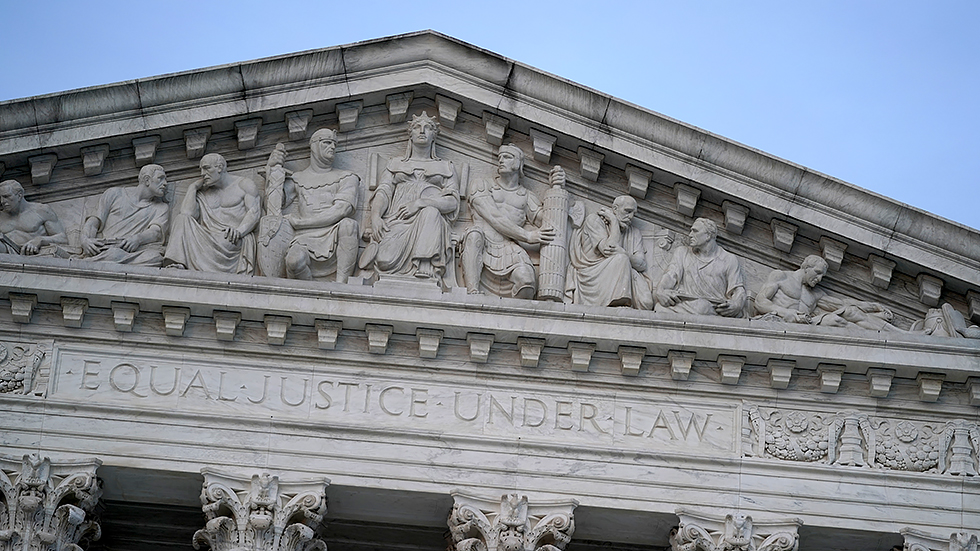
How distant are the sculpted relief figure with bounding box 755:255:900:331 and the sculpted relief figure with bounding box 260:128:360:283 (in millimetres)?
4636

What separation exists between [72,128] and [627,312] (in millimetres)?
6463

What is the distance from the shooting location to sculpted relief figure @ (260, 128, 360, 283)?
19219 millimetres

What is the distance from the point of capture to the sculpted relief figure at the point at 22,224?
1909cm

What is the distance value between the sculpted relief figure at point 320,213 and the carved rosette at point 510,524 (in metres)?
2.90

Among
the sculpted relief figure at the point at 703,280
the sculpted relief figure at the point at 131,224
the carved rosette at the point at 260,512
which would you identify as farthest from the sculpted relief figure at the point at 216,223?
the sculpted relief figure at the point at 703,280

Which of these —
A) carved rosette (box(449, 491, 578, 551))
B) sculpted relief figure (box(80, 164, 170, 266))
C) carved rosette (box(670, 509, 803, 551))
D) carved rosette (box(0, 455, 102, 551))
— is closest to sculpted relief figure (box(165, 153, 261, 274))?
sculpted relief figure (box(80, 164, 170, 266))

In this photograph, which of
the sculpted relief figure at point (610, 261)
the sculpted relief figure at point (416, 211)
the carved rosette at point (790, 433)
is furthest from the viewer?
the sculpted relief figure at point (610, 261)

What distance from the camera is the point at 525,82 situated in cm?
1995

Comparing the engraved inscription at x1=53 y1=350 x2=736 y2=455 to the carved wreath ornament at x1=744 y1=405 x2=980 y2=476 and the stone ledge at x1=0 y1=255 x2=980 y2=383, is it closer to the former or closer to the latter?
the carved wreath ornament at x1=744 y1=405 x2=980 y2=476

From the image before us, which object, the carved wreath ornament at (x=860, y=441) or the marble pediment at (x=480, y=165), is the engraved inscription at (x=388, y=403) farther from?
the marble pediment at (x=480, y=165)

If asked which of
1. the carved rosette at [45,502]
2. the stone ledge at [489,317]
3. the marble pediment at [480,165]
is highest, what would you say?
the marble pediment at [480,165]

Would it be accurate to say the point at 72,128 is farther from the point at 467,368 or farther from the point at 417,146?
the point at 467,368

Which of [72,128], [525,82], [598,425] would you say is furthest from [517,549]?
[72,128]

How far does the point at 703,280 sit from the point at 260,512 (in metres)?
5.51
